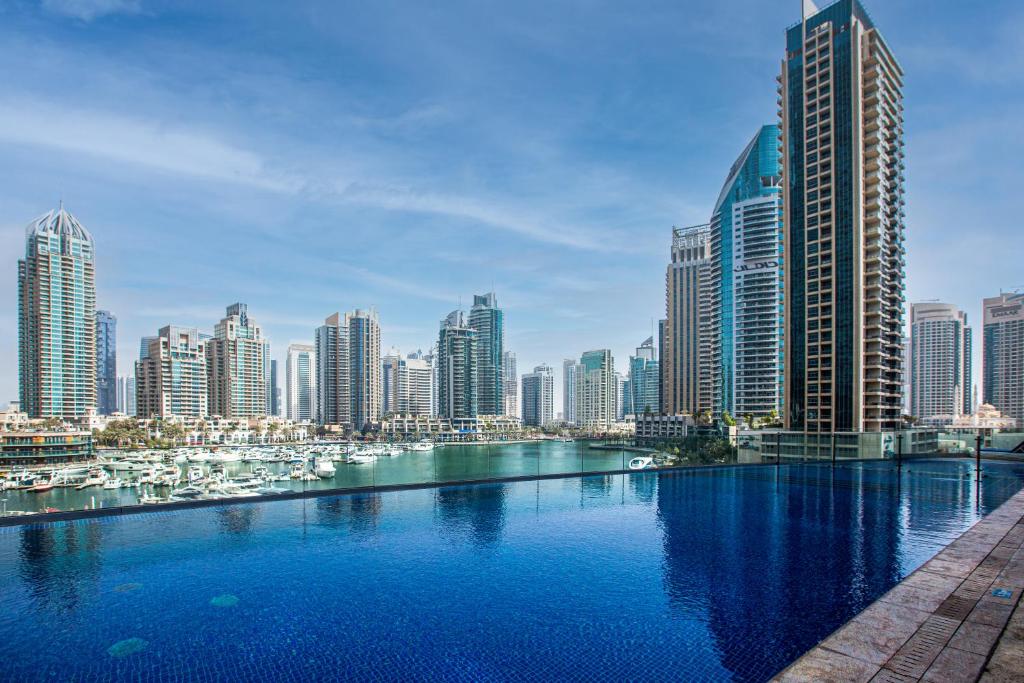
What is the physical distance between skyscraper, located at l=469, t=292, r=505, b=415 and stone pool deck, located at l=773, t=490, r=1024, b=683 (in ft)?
382

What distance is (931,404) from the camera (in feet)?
346

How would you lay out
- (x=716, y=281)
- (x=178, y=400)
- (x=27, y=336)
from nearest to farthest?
(x=716, y=281)
(x=27, y=336)
(x=178, y=400)

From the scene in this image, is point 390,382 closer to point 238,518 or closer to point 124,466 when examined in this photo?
point 124,466

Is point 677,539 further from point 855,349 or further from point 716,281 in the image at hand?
point 716,281

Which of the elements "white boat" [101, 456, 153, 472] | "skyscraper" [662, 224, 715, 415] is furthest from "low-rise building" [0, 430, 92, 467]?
"skyscraper" [662, 224, 715, 415]

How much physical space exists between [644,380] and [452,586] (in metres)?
145

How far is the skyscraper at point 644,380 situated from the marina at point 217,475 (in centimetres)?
6567

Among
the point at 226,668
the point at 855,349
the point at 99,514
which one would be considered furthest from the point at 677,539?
the point at 855,349

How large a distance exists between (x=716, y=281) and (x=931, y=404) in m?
63.7

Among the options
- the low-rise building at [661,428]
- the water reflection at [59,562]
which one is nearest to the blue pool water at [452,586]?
the water reflection at [59,562]

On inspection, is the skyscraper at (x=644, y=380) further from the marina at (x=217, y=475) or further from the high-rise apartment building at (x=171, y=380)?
the high-rise apartment building at (x=171, y=380)

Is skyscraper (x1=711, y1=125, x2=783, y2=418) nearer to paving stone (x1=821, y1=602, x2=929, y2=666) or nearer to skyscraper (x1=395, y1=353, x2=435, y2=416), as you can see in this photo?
paving stone (x1=821, y1=602, x2=929, y2=666)

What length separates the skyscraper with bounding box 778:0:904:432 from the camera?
4084 cm

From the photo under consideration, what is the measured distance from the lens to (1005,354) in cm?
9144
